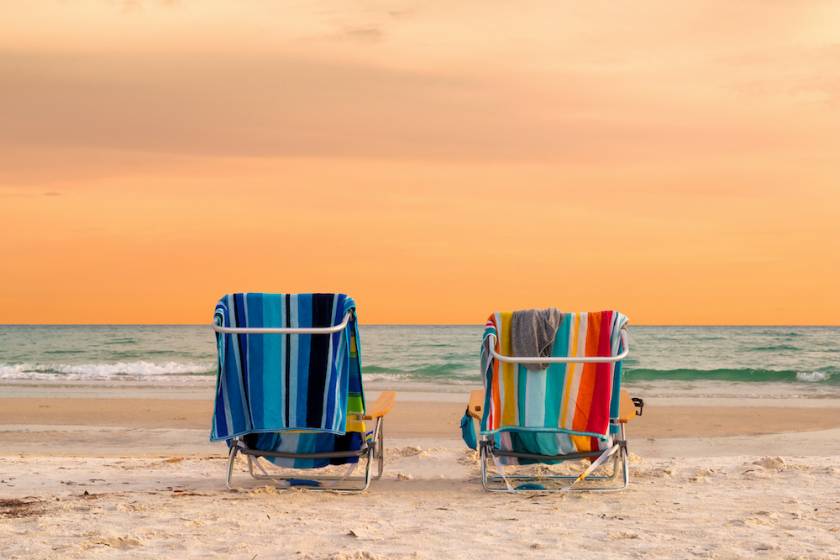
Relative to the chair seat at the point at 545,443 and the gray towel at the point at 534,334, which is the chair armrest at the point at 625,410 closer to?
the chair seat at the point at 545,443

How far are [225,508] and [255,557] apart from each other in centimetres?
122

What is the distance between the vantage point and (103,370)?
24.2 metres

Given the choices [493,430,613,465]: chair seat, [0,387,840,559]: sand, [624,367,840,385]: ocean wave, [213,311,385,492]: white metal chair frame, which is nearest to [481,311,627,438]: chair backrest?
[493,430,613,465]: chair seat

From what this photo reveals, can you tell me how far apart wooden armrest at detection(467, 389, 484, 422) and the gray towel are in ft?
1.85

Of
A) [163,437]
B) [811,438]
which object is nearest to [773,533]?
[811,438]

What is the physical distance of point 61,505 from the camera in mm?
5168

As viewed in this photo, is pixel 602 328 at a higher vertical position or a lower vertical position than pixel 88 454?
higher

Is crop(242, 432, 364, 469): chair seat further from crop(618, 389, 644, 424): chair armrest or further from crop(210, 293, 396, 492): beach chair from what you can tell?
crop(618, 389, 644, 424): chair armrest

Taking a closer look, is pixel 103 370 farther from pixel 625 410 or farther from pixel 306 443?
pixel 625 410

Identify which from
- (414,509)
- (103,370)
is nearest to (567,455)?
(414,509)

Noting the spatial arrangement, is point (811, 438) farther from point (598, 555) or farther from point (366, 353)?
point (366, 353)

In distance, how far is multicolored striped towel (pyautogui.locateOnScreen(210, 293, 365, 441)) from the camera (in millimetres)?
5535

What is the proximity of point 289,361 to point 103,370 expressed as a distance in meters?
20.1

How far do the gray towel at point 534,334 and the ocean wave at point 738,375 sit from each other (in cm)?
1523
